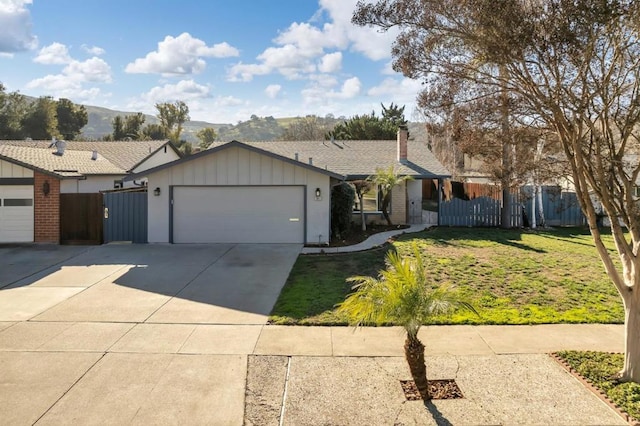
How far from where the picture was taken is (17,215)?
50.3 ft

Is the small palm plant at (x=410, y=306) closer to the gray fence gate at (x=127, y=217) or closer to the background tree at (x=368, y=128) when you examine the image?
the gray fence gate at (x=127, y=217)

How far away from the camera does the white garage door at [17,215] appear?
15258 millimetres

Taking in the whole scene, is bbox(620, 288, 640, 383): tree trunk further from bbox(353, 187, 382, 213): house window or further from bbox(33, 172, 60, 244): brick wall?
bbox(33, 172, 60, 244): brick wall

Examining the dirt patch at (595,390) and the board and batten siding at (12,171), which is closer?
the dirt patch at (595,390)

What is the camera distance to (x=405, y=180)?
1919 cm

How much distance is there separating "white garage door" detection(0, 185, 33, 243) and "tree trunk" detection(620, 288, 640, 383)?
16777mm

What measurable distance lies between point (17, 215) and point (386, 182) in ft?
43.7

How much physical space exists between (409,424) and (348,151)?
19.3 metres

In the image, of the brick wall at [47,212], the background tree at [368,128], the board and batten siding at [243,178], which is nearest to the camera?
the brick wall at [47,212]

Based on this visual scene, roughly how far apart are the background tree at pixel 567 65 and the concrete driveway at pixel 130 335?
4.81m

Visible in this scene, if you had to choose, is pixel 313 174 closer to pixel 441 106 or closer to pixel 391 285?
pixel 441 106

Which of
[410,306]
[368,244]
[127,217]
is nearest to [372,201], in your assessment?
[368,244]

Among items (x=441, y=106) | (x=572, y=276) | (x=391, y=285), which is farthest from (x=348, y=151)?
(x=391, y=285)

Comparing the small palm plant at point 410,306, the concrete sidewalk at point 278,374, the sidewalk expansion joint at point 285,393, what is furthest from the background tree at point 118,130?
the small palm plant at point 410,306
